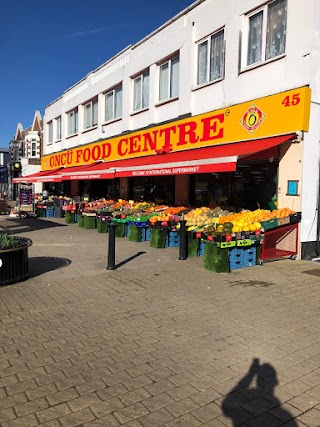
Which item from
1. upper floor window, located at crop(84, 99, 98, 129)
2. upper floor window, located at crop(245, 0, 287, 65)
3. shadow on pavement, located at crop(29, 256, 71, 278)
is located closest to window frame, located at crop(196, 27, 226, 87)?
upper floor window, located at crop(245, 0, 287, 65)

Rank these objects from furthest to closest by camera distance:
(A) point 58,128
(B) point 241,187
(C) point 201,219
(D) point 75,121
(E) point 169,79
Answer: (A) point 58,128 → (D) point 75,121 → (E) point 169,79 → (B) point 241,187 → (C) point 201,219

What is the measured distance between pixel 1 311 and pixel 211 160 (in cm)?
583

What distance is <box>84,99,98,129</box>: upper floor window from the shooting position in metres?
20.5

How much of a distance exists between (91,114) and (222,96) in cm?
1142

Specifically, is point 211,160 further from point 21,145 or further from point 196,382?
point 21,145

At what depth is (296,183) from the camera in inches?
339

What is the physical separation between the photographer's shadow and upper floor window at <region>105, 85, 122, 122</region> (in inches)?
625

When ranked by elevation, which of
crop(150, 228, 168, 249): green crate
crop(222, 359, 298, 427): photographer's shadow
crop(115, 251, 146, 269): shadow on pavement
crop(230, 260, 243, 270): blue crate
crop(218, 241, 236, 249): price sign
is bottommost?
crop(222, 359, 298, 427): photographer's shadow

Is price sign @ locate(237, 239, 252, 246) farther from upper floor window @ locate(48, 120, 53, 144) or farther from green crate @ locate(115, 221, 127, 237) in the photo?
upper floor window @ locate(48, 120, 53, 144)

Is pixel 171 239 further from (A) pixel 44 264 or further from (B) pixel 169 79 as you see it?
(B) pixel 169 79

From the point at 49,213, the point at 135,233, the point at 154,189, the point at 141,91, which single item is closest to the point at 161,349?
the point at 135,233

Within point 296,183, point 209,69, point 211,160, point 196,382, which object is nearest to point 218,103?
point 209,69

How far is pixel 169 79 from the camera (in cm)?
1412

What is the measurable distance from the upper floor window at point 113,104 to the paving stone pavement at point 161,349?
12.3 metres
